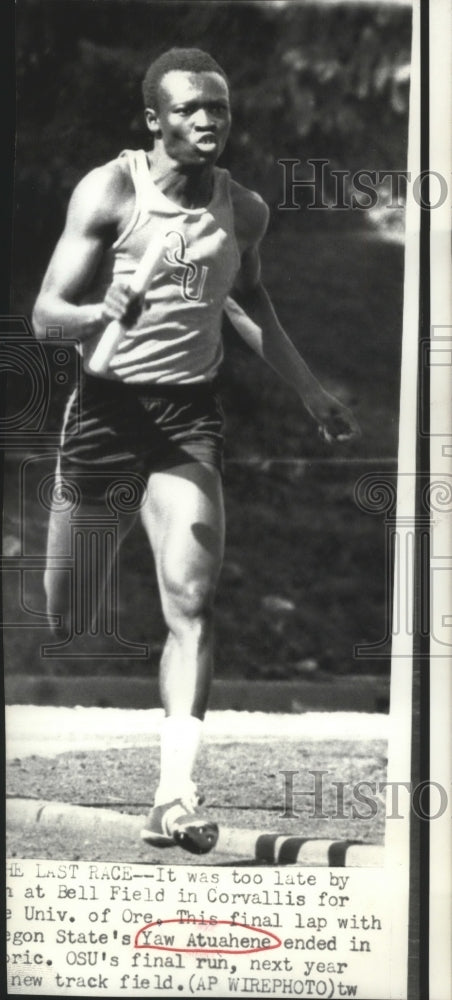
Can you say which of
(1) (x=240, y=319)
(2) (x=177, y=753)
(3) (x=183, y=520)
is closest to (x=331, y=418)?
(1) (x=240, y=319)

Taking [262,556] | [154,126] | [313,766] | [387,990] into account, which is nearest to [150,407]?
[262,556]

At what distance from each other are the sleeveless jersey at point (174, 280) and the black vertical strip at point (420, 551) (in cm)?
58

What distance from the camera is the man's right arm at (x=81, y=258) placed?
11.8ft

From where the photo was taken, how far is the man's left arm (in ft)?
11.8

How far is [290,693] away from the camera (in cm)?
355

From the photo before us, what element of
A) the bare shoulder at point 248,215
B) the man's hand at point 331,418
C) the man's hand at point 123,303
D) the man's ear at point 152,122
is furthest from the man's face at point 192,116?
the man's hand at point 331,418

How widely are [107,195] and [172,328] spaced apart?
1.46 feet

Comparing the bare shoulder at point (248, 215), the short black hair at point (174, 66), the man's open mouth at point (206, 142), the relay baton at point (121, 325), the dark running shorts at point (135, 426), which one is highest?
the short black hair at point (174, 66)

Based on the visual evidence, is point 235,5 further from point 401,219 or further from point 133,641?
point 133,641

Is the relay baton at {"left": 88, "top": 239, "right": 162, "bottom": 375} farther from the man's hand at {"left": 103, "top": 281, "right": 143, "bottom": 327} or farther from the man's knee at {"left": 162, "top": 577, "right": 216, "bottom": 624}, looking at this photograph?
the man's knee at {"left": 162, "top": 577, "right": 216, "bottom": 624}

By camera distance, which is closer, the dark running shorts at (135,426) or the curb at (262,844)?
the curb at (262,844)

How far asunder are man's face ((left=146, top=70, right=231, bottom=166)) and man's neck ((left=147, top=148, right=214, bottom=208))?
0.02m

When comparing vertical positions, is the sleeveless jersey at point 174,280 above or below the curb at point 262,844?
above

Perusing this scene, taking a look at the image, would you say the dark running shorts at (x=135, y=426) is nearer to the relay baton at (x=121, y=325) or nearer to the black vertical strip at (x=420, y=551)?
the relay baton at (x=121, y=325)
